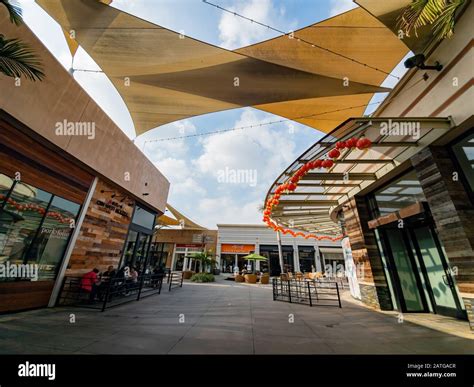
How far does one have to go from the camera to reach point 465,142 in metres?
3.90

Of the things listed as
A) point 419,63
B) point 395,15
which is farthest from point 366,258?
point 395,15

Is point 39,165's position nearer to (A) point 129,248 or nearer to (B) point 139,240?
(A) point 129,248

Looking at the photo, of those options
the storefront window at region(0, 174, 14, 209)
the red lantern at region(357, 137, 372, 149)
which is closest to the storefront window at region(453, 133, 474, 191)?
the red lantern at region(357, 137, 372, 149)

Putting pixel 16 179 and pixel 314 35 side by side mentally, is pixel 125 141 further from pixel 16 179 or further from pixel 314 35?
pixel 314 35

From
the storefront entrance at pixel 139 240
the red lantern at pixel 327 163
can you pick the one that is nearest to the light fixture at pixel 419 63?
the red lantern at pixel 327 163

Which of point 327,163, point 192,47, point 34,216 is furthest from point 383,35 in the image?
point 34,216

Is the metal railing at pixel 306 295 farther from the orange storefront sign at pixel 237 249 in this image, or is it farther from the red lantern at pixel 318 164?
the orange storefront sign at pixel 237 249

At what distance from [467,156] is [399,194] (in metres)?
1.92

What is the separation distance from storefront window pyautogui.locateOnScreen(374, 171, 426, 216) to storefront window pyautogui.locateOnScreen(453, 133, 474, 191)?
99 cm

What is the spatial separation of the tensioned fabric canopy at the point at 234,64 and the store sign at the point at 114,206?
392 cm

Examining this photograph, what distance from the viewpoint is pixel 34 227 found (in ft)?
16.0
